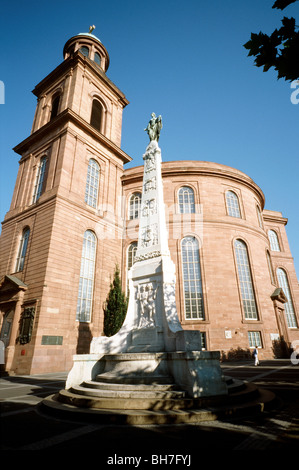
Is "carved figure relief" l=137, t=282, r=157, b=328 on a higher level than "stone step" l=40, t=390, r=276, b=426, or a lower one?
higher

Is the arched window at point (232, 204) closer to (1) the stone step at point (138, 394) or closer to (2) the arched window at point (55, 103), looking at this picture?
(2) the arched window at point (55, 103)

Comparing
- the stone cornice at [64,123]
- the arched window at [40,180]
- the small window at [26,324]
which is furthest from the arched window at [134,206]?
the small window at [26,324]

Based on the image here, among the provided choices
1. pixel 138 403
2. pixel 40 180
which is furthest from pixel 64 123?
pixel 138 403

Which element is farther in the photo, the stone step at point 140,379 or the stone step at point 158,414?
the stone step at point 140,379

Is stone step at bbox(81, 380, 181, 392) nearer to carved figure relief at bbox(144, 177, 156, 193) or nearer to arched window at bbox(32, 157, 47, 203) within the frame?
carved figure relief at bbox(144, 177, 156, 193)

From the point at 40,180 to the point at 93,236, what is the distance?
21.9 ft

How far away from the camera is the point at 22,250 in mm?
19312

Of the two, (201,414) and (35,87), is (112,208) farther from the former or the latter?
(201,414)

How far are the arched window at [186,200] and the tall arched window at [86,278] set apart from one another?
26.3 feet

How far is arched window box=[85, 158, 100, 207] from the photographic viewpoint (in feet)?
69.6

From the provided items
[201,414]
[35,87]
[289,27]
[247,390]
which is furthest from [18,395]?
[35,87]

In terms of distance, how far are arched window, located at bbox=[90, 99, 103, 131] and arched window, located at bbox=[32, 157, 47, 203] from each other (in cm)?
659

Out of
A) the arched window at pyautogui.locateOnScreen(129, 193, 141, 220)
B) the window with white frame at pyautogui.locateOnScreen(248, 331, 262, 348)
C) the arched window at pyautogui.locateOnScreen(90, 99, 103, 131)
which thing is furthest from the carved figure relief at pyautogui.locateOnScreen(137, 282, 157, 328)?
the arched window at pyautogui.locateOnScreen(90, 99, 103, 131)

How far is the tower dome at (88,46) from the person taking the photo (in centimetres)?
2917
